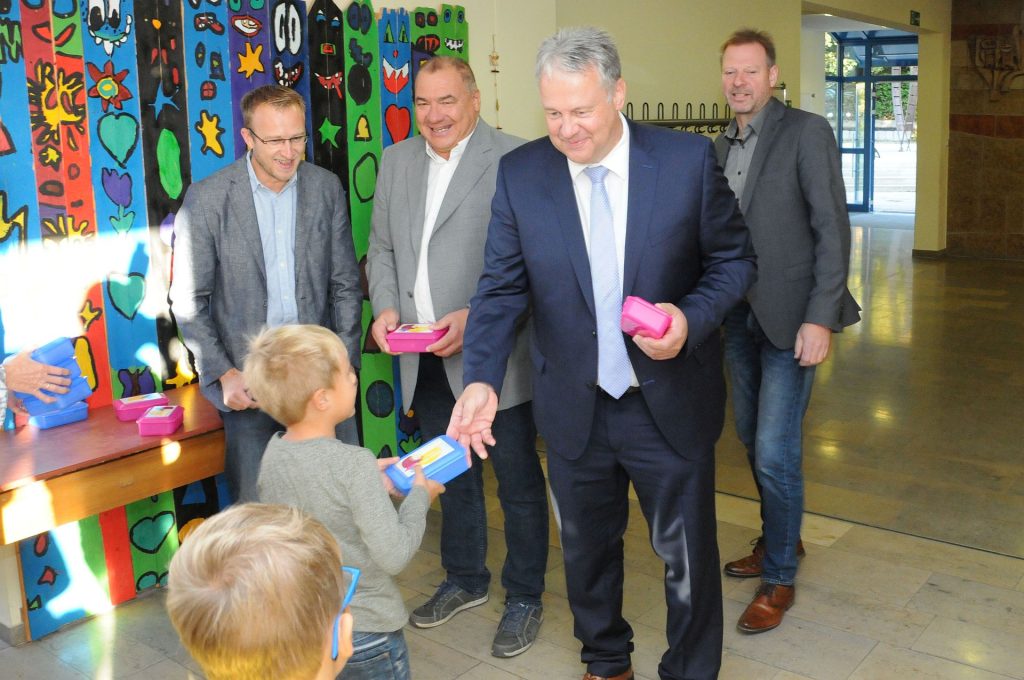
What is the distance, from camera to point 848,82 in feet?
59.9

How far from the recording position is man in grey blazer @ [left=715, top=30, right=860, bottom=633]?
3469mm

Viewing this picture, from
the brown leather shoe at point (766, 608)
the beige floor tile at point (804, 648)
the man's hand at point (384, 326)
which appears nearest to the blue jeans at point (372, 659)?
the man's hand at point (384, 326)

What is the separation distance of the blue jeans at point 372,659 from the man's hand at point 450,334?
118cm

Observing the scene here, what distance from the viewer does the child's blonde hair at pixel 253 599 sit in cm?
142

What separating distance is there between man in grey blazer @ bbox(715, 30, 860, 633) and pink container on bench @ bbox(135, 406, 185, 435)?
6.39 ft

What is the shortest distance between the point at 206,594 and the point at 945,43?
13400 mm

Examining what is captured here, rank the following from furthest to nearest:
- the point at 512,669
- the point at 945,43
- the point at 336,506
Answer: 1. the point at 945,43
2. the point at 512,669
3. the point at 336,506

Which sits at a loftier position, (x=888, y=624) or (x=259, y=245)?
(x=259, y=245)

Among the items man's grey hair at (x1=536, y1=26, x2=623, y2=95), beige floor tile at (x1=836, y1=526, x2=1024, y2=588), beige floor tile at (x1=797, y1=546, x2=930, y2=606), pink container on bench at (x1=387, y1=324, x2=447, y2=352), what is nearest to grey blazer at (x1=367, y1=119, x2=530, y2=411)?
pink container on bench at (x1=387, y1=324, x2=447, y2=352)

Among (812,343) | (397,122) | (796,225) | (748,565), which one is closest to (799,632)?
(748,565)

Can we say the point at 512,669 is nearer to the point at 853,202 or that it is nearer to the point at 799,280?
the point at 799,280

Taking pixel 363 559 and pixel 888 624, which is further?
pixel 888 624

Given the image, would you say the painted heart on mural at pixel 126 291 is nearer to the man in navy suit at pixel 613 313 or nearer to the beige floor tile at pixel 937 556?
the man in navy suit at pixel 613 313

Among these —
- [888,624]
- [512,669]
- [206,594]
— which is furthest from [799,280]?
[206,594]
